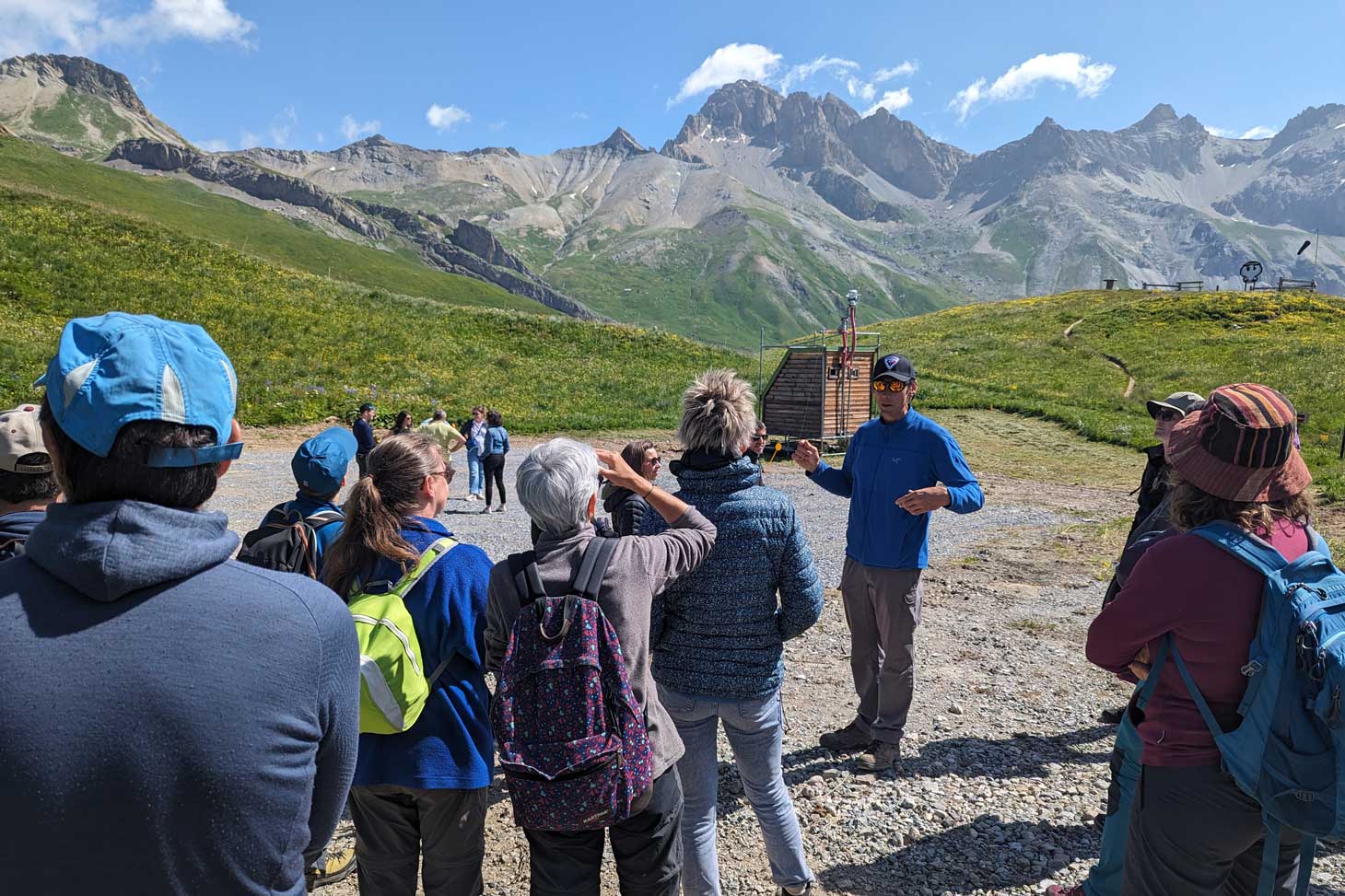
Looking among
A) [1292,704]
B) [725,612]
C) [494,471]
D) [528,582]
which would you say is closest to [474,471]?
[494,471]

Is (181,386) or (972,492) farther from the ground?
(181,386)

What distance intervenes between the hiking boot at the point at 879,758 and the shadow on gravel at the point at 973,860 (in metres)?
0.69

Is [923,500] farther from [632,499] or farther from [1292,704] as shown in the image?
[1292,704]

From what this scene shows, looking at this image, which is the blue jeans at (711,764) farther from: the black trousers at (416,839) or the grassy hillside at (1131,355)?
the grassy hillside at (1131,355)

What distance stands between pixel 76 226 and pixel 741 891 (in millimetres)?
49481

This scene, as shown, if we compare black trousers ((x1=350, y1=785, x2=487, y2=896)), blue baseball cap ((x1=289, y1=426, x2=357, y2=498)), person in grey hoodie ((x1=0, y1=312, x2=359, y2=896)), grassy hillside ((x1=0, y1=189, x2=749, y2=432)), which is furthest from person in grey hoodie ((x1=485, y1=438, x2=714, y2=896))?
grassy hillside ((x1=0, y1=189, x2=749, y2=432))

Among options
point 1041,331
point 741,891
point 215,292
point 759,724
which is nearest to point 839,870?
point 741,891

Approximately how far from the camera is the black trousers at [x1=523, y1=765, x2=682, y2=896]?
2.87 m

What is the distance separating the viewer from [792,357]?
2328 cm

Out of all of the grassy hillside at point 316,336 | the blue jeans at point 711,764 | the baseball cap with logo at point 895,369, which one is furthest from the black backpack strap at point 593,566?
the grassy hillside at point 316,336

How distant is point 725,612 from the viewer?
3.56m

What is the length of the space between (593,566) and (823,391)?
20.5m

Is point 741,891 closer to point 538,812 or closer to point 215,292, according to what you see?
point 538,812

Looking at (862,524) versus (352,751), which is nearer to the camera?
(352,751)
